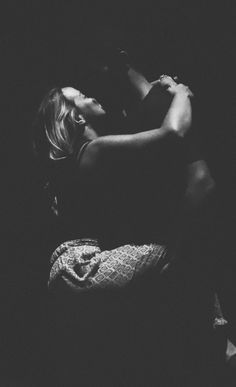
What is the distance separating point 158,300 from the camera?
6.81ft

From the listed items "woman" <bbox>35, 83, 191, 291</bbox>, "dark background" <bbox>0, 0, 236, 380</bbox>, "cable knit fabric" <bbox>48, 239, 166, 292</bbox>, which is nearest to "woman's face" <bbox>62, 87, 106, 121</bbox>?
"woman" <bbox>35, 83, 191, 291</bbox>

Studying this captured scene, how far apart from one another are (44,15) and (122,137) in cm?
93

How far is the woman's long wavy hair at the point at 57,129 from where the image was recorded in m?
2.21

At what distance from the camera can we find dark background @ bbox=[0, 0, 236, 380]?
8.63 feet

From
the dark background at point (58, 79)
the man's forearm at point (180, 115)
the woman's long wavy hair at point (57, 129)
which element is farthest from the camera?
the dark background at point (58, 79)

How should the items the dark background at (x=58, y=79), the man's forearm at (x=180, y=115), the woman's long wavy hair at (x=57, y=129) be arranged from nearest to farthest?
1. the man's forearm at (x=180, y=115)
2. the woman's long wavy hair at (x=57, y=129)
3. the dark background at (x=58, y=79)

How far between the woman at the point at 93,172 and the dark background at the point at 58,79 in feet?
1.00

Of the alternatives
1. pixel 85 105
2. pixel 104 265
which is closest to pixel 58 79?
pixel 85 105

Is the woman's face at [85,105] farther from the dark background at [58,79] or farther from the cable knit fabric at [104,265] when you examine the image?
the cable knit fabric at [104,265]

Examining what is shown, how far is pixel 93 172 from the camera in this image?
84.4 inches

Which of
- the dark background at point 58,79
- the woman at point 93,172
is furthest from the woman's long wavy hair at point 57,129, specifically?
the dark background at point 58,79

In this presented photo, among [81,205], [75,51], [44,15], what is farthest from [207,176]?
[44,15]

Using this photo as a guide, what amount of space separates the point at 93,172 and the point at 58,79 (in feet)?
2.64

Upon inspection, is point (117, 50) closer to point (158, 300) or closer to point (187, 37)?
point (187, 37)
